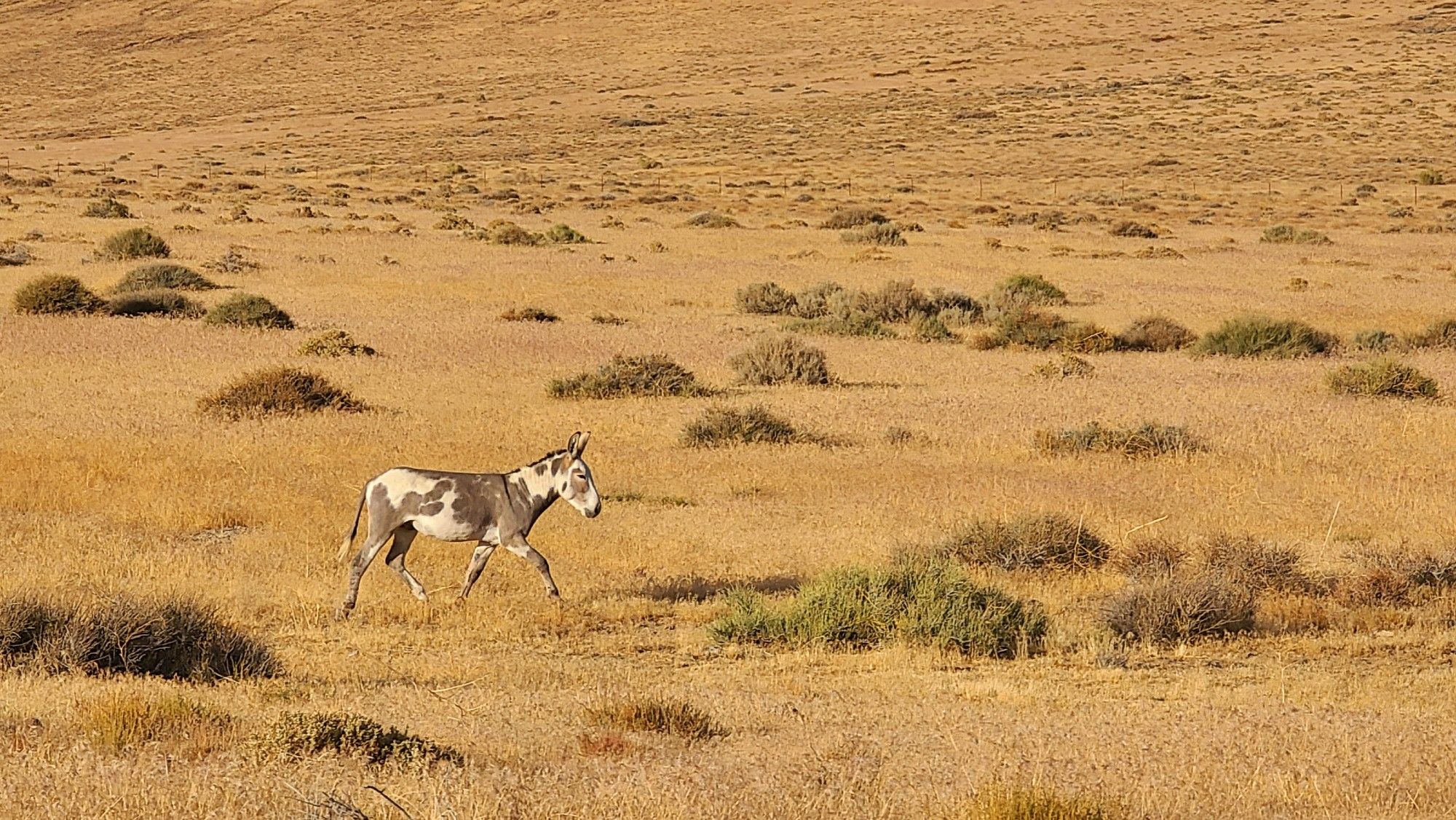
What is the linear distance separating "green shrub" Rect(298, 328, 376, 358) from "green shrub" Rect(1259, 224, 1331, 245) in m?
29.9

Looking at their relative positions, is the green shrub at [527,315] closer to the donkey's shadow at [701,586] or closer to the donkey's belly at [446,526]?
the donkey's shadow at [701,586]

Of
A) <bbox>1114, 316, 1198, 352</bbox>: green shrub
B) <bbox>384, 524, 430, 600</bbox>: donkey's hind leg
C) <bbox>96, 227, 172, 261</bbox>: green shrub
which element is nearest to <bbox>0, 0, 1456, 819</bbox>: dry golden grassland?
<bbox>384, 524, 430, 600</bbox>: donkey's hind leg

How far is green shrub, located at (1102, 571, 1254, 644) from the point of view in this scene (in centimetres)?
1035

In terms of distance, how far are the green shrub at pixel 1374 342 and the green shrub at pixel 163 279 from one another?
1931 centimetres

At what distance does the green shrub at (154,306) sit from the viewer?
2641 cm

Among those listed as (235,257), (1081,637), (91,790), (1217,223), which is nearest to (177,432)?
(1081,637)

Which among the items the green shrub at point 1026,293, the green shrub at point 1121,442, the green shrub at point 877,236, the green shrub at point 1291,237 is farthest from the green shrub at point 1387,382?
the green shrub at point 1291,237

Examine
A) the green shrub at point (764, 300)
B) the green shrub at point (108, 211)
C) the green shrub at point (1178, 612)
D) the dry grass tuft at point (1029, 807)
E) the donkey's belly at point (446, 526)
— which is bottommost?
the green shrub at point (764, 300)

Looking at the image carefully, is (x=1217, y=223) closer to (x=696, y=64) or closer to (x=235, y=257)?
(x=235, y=257)

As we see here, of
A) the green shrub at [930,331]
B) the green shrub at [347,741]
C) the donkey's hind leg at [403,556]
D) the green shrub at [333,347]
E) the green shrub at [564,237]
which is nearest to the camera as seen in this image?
the green shrub at [347,741]

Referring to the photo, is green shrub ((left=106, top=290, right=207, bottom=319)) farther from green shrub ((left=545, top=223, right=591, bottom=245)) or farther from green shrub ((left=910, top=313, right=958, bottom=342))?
green shrub ((left=545, top=223, right=591, bottom=245))

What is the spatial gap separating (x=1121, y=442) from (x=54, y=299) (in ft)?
56.5

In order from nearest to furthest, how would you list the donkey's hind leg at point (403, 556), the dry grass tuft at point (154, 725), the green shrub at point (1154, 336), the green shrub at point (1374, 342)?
the dry grass tuft at point (154, 725) → the donkey's hind leg at point (403, 556) → the green shrub at point (1374, 342) → the green shrub at point (1154, 336)

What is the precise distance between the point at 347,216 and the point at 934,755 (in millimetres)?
43014
